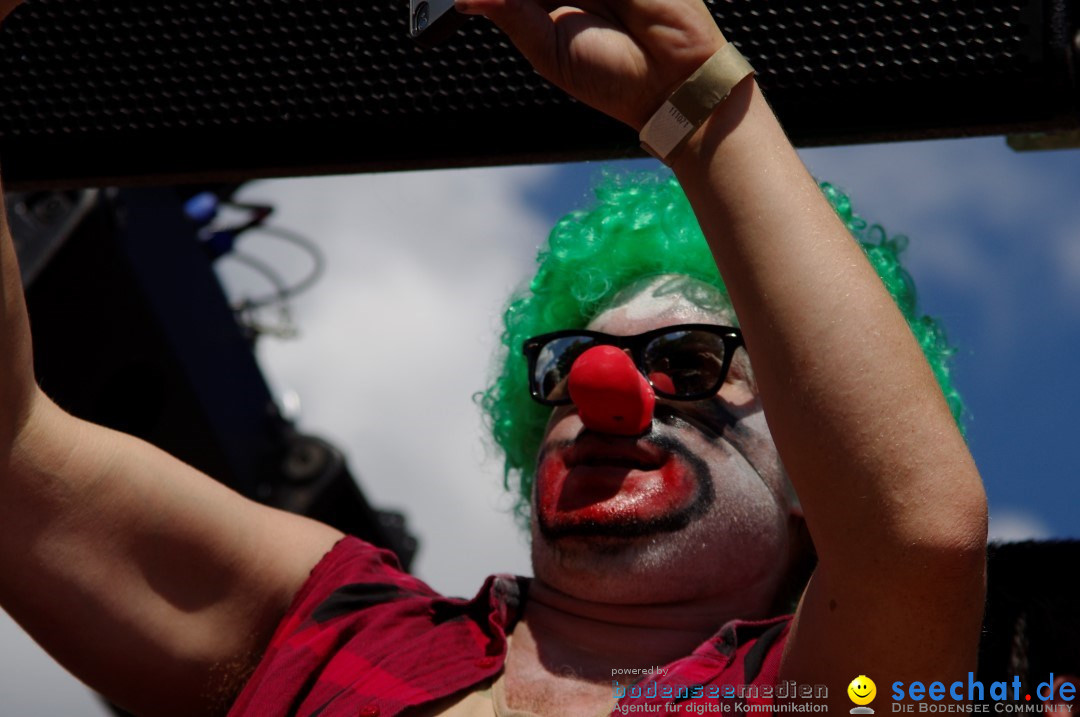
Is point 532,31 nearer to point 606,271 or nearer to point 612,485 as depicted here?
point 612,485

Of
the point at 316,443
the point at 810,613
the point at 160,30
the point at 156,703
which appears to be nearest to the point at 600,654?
the point at 810,613

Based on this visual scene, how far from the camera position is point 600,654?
6.17 ft

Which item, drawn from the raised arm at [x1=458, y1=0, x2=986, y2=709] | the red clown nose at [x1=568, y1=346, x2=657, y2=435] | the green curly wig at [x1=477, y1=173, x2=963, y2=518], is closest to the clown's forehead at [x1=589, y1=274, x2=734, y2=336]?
the green curly wig at [x1=477, y1=173, x2=963, y2=518]

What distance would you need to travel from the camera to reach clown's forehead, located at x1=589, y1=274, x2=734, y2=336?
7.23 feet

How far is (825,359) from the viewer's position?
1.33 m

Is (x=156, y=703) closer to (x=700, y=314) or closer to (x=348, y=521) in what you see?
(x=700, y=314)

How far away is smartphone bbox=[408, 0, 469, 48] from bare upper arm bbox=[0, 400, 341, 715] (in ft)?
2.66

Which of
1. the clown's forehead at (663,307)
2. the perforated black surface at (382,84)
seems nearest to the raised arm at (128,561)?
the perforated black surface at (382,84)

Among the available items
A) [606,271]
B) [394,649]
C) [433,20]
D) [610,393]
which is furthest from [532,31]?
[606,271]

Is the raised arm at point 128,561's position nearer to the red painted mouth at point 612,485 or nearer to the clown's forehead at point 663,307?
the red painted mouth at point 612,485

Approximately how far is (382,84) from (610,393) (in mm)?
570

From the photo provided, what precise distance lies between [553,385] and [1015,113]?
3.30ft

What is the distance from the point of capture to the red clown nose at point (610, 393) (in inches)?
75.0

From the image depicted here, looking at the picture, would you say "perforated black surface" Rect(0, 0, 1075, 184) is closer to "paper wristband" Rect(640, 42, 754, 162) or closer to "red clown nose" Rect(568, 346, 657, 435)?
"paper wristband" Rect(640, 42, 754, 162)
